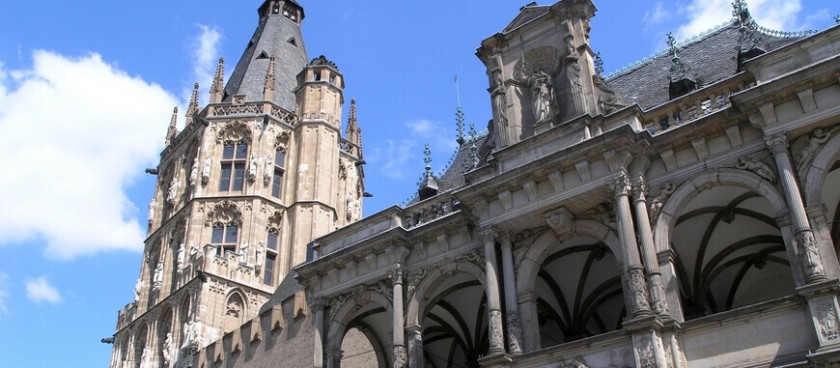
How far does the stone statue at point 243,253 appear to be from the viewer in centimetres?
4075

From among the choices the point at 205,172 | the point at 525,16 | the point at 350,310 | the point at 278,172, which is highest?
the point at 278,172

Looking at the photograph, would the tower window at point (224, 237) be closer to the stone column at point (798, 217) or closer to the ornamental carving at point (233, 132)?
the ornamental carving at point (233, 132)

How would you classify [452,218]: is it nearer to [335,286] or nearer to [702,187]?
[335,286]

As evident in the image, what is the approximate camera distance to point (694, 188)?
1672 centimetres

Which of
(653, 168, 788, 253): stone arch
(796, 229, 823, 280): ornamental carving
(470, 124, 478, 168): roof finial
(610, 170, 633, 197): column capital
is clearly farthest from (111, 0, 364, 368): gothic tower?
(796, 229, 823, 280): ornamental carving

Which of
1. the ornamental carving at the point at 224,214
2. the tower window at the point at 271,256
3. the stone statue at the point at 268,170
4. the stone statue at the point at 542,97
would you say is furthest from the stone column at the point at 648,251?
the stone statue at the point at 268,170

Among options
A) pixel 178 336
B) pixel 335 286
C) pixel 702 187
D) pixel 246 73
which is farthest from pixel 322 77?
pixel 702 187

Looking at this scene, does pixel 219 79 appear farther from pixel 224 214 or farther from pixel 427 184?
pixel 427 184

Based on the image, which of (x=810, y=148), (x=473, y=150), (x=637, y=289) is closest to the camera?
(x=810, y=148)

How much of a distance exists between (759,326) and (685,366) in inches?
56.1

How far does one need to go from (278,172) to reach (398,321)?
26.5 meters

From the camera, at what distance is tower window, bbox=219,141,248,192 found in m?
44.1

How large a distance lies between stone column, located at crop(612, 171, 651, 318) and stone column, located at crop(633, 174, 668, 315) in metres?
0.12

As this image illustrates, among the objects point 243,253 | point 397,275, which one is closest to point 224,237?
point 243,253
